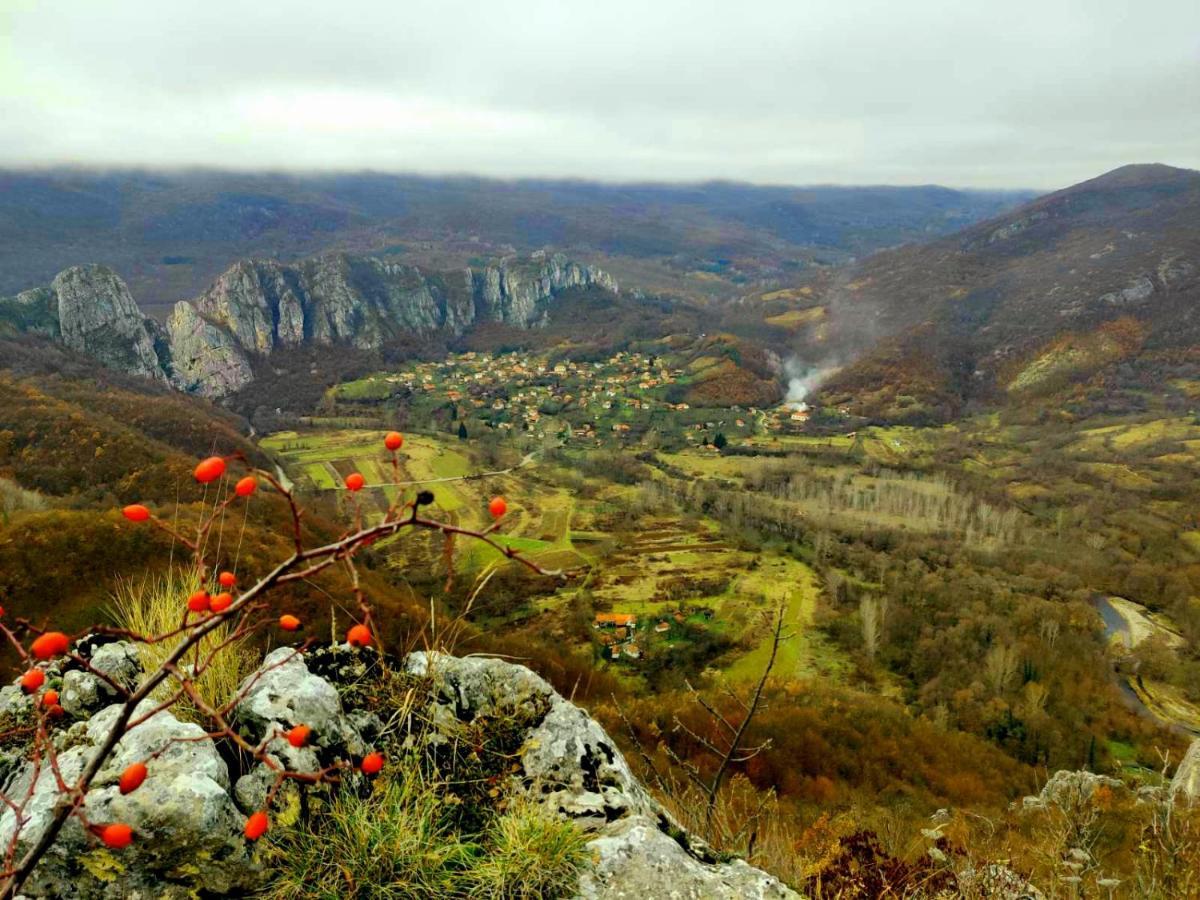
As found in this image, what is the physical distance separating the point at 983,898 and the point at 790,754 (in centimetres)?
2075

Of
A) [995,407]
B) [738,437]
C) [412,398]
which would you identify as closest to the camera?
[738,437]

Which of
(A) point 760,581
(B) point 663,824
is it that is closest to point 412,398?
(A) point 760,581

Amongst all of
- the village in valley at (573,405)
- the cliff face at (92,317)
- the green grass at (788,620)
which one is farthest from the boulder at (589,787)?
the cliff face at (92,317)

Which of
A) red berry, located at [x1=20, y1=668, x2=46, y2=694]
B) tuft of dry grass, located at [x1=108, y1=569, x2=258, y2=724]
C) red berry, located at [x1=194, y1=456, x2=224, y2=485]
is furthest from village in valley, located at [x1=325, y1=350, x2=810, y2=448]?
red berry, located at [x1=194, y1=456, x2=224, y2=485]

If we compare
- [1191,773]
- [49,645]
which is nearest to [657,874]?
[49,645]

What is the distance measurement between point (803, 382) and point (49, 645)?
199 m

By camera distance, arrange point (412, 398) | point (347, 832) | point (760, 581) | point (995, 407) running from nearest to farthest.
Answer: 1. point (347, 832)
2. point (760, 581)
3. point (995, 407)
4. point (412, 398)

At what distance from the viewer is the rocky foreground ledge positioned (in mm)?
4355

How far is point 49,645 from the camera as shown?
192cm

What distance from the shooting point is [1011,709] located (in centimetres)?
4338

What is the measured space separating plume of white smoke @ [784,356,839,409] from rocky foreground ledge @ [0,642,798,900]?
167371 millimetres

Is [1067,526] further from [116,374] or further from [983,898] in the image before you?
[116,374]

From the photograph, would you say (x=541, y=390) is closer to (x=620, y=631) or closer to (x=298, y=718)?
(x=620, y=631)

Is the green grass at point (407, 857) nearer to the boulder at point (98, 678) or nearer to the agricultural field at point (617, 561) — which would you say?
the boulder at point (98, 678)
